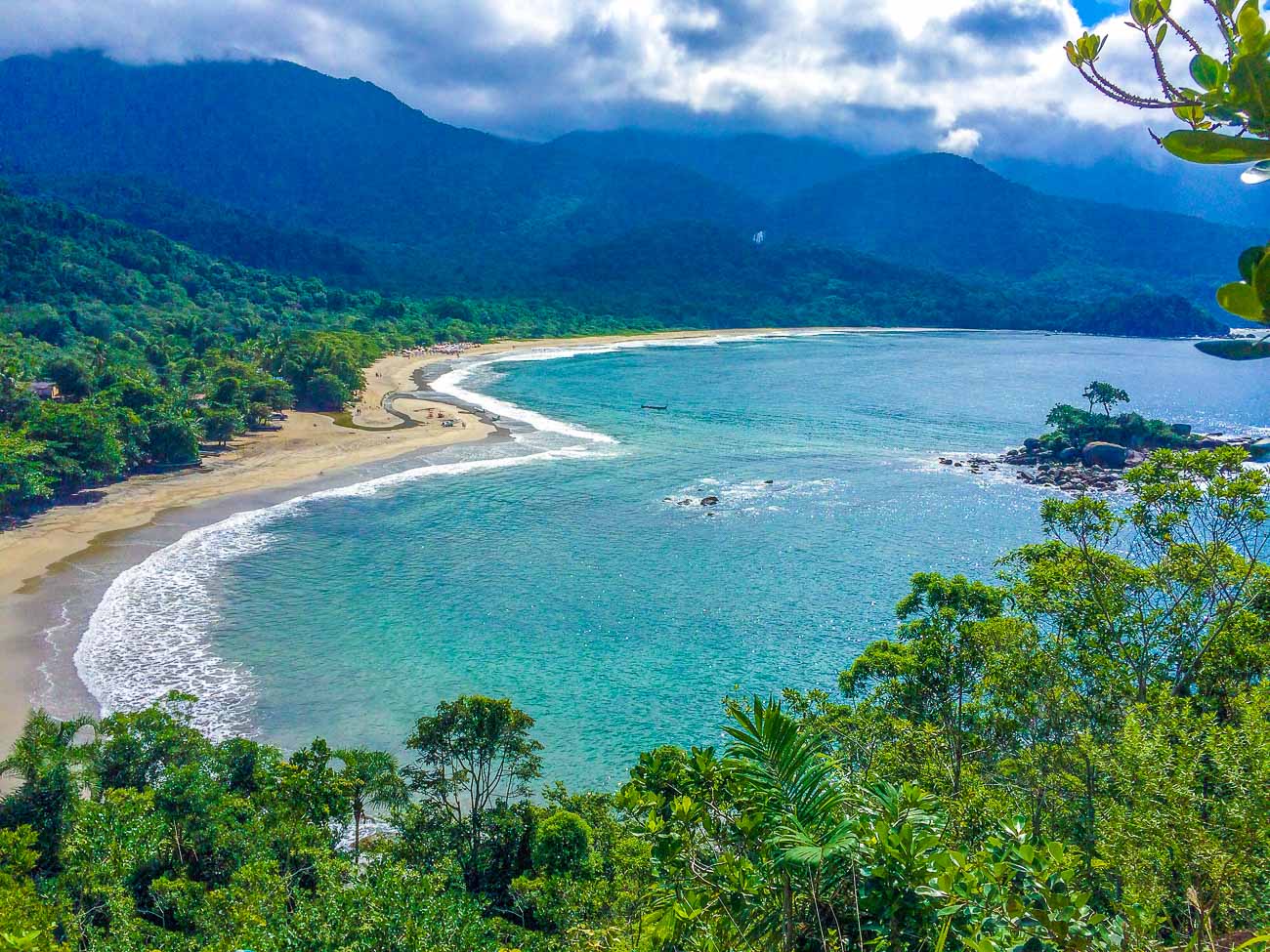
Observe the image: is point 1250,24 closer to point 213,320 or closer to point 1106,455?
point 1106,455

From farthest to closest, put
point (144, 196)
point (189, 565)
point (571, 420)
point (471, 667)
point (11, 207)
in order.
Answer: point (144, 196) < point (11, 207) < point (571, 420) < point (189, 565) < point (471, 667)

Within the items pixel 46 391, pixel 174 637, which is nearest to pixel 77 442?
pixel 46 391

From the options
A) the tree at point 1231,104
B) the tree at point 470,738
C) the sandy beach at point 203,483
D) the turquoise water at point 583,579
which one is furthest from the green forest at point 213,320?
the tree at point 1231,104

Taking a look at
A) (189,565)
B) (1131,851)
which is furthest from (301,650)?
(1131,851)

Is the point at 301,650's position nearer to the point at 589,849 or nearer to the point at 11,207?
the point at 589,849

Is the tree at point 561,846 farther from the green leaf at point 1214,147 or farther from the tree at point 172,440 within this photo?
the tree at point 172,440
